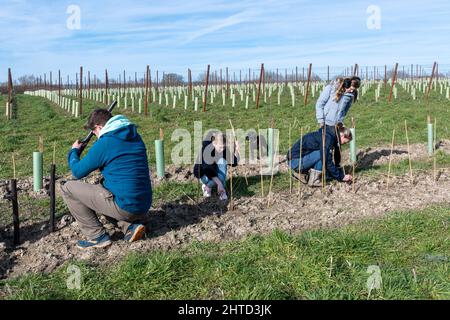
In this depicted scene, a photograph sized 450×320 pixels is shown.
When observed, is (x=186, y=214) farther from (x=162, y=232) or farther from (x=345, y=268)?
(x=345, y=268)

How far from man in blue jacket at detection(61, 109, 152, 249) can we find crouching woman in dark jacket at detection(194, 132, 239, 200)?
4.29 ft

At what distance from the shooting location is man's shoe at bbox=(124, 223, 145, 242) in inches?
150

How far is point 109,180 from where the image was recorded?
3.79m

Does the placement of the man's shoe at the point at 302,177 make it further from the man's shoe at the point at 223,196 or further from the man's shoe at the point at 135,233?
the man's shoe at the point at 135,233

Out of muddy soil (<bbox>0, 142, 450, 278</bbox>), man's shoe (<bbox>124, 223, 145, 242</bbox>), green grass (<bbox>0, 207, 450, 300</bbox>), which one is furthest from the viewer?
man's shoe (<bbox>124, 223, 145, 242</bbox>)

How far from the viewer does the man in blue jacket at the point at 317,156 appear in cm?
555

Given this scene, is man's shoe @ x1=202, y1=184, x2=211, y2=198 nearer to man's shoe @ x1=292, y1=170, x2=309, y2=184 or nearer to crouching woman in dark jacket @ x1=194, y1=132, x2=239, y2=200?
crouching woman in dark jacket @ x1=194, y1=132, x2=239, y2=200

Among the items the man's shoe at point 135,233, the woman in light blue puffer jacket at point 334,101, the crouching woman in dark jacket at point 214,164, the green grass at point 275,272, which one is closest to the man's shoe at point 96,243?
the man's shoe at point 135,233

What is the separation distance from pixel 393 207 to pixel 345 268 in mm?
1642

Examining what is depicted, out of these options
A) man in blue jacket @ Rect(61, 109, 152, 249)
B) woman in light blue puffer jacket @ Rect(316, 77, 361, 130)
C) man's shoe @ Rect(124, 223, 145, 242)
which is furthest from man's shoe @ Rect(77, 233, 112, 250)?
woman in light blue puffer jacket @ Rect(316, 77, 361, 130)

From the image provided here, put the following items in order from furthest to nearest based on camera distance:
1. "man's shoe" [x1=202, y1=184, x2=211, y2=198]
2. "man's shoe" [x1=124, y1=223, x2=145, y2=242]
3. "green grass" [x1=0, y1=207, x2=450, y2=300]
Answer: "man's shoe" [x1=202, y1=184, x2=211, y2=198]
"man's shoe" [x1=124, y1=223, x2=145, y2=242]
"green grass" [x1=0, y1=207, x2=450, y2=300]

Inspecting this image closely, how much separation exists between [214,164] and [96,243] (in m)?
1.77

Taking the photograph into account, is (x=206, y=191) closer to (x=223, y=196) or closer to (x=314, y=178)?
(x=223, y=196)
